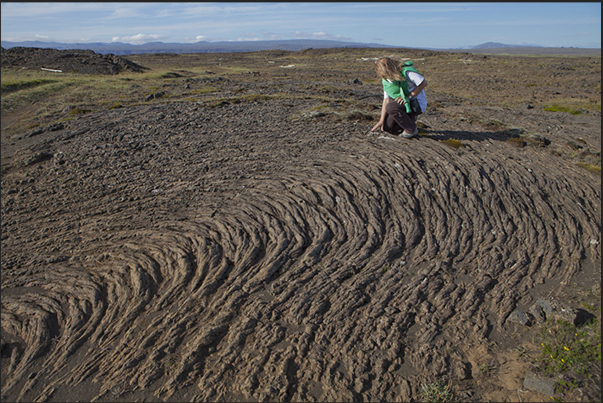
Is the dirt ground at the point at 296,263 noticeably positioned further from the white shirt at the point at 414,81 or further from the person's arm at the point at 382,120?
the white shirt at the point at 414,81

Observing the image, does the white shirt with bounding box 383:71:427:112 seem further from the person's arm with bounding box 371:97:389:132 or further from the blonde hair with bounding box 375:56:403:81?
the person's arm with bounding box 371:97:389:132

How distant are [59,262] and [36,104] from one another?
44.1 m

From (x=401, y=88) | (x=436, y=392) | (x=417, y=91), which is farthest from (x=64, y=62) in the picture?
(x=436, y=392)

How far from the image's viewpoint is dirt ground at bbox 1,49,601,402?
7.51m

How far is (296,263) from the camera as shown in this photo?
10312mm

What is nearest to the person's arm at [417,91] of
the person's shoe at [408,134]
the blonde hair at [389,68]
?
the blonde hair at [389,68]

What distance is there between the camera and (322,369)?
752 cm

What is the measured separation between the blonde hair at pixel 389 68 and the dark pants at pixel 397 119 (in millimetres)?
1125

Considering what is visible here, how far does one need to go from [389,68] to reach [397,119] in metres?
2.52

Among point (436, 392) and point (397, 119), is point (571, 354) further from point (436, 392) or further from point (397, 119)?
point (397, 119)

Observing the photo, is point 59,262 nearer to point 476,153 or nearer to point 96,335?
point 96,335

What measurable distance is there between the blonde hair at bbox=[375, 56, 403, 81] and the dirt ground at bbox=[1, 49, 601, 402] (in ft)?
9.26

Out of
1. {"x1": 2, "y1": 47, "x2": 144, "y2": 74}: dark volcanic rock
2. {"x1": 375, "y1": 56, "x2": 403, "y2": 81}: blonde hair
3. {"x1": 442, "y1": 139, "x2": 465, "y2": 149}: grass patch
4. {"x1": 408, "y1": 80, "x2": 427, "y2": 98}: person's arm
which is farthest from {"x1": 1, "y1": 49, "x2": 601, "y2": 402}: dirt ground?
{"x1": 2, "y1": 47, "x2": 144, "y2": 74}: dark volcanic rock

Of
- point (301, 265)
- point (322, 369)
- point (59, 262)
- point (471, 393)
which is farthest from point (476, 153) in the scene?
point (59, 262)
